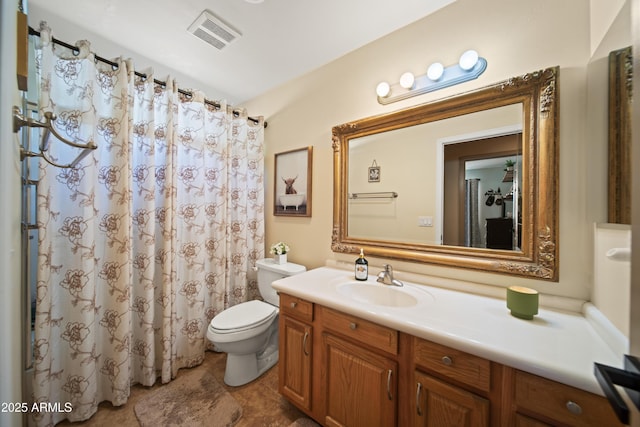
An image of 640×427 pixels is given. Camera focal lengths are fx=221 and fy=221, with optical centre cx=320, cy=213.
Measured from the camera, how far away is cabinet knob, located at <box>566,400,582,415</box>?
61cm

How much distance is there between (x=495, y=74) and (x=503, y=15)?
0.29 m

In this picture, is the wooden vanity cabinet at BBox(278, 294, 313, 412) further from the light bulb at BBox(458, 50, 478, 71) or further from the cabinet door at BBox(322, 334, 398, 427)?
the light bulb at BBox(458, 50, 478, 71)

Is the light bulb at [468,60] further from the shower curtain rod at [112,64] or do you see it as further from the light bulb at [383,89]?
the shower curtain rod at [112,64]

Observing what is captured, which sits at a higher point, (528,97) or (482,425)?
(528,97)

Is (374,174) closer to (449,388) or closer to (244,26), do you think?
(449,388)

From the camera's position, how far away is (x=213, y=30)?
1506mm

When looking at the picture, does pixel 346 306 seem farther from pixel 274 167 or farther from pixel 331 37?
pixel 331 37

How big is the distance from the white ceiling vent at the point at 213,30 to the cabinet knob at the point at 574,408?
2.37 metres

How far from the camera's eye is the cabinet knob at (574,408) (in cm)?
61

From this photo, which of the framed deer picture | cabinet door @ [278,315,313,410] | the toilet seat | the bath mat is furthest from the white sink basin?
the bath mat

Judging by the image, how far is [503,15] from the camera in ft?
3.72

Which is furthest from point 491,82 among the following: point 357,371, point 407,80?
point 357,371

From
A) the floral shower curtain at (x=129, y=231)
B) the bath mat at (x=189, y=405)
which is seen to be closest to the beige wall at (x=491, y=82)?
the floral shower curtain at (x=129, y=231)

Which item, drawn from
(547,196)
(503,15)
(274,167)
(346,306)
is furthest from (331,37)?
(346,306)
